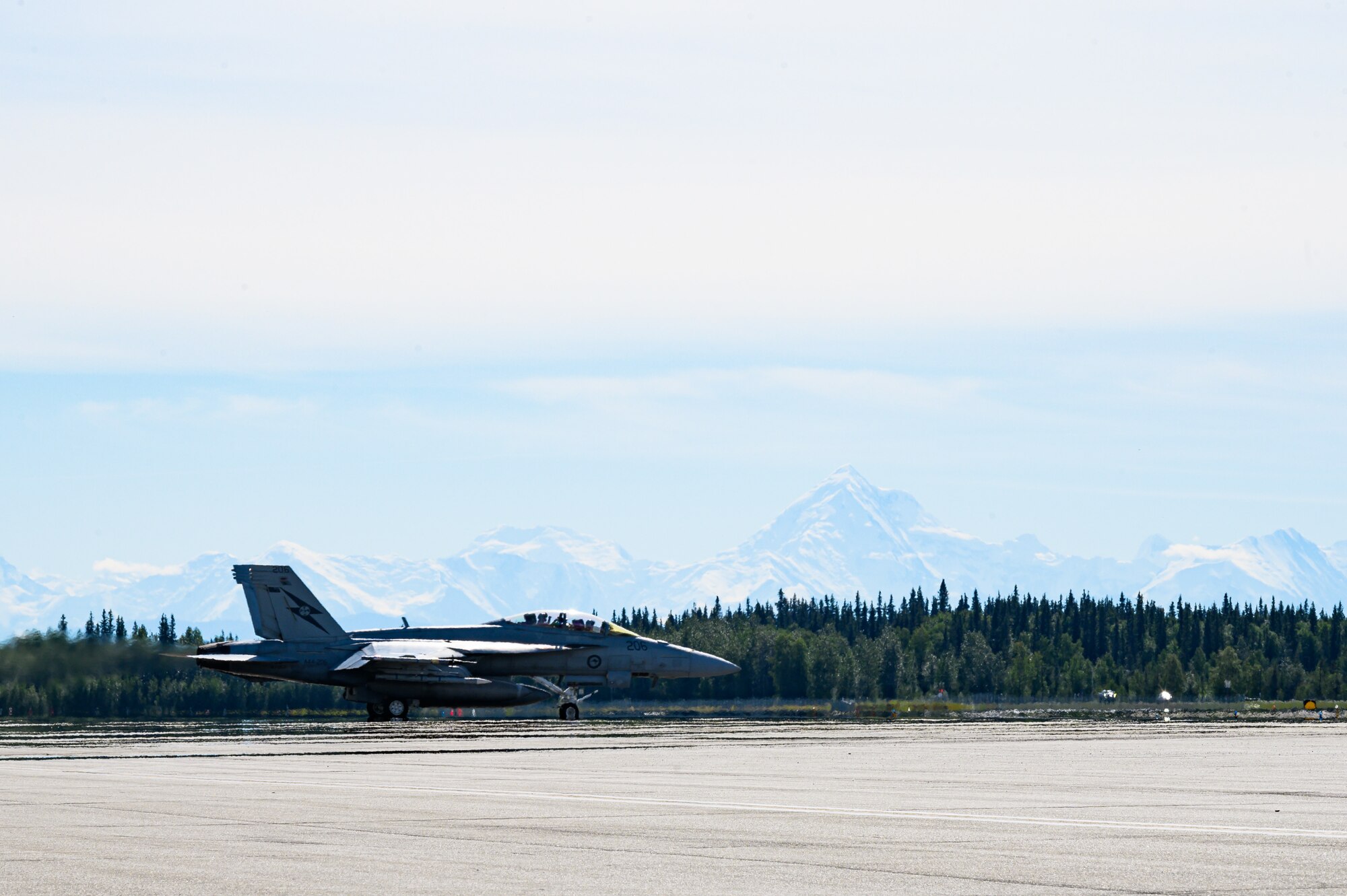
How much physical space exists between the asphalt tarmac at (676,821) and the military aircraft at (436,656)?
24.9 m

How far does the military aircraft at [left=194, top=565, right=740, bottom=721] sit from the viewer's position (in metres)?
60.0

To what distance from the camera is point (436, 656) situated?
60531mm

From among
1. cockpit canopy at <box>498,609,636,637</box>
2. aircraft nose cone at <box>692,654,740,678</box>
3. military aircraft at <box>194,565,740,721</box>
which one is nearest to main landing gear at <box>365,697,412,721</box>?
military aircraft at <box>194,565,740,721</box>

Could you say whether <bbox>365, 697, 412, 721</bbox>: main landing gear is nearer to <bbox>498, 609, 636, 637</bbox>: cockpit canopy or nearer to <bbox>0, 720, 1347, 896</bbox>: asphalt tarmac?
A: <bbox>498, 609, 636, 637</bbox>: cockpit canopy

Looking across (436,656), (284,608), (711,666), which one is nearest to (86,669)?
(284,608)

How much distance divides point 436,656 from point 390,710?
3419mm

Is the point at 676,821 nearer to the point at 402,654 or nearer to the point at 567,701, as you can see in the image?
the point at 402,654

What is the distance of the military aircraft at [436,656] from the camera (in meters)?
60.0

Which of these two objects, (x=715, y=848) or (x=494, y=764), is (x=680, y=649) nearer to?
(x=494, y=764)

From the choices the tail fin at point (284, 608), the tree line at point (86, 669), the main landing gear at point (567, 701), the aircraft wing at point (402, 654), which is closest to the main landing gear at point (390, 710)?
the aircraft wing at point (402, 654)

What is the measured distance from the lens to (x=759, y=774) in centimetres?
2598

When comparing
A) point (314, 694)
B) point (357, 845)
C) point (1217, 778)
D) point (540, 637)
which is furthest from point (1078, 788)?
point (314, 694)

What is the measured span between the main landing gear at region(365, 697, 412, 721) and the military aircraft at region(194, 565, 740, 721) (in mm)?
43

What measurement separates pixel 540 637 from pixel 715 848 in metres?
49.1
